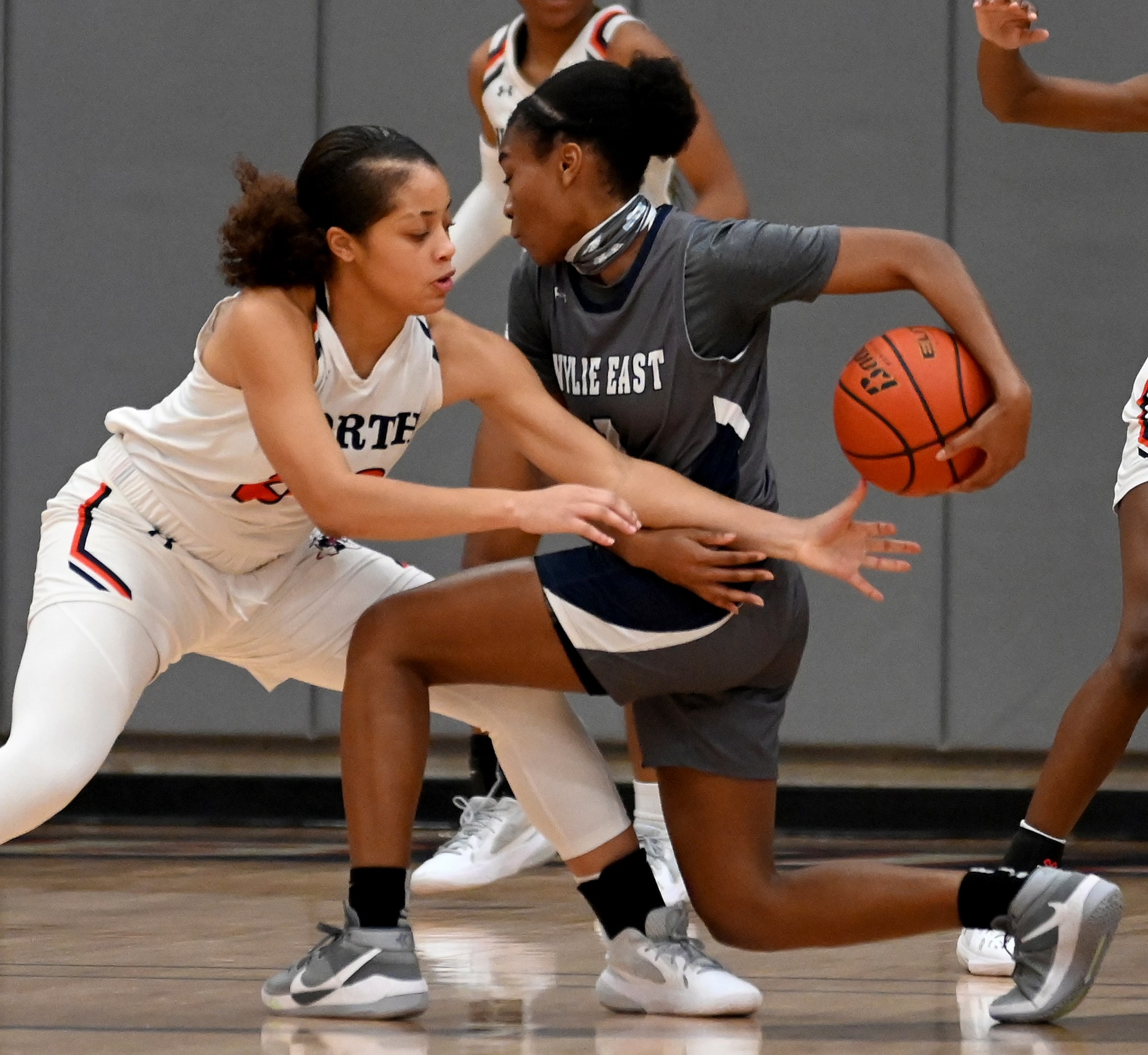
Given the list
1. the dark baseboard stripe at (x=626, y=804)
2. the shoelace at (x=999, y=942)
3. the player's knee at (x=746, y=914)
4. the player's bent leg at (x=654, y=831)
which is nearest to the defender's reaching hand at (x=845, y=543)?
the player's knee at (x=746, y=914)

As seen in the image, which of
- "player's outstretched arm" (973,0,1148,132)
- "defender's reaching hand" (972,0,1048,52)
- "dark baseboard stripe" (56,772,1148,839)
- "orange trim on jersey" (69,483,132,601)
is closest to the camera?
"orange trim on jersey" (69,483,132,601)

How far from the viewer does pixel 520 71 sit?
14.1 feet

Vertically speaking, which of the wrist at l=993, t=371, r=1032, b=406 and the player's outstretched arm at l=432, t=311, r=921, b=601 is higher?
the wrist at l=993, t=371, r=1032, b=406

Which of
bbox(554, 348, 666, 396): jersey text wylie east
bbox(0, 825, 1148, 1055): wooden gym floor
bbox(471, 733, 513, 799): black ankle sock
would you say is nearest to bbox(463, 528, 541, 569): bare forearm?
bbox(471, 733, 513, 799): black ankle sock

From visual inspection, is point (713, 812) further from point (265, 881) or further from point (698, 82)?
point (698, 82)

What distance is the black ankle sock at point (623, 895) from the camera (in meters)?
3.01

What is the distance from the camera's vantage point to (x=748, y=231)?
2945 mm

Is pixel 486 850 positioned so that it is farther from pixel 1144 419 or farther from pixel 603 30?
pixel 603 30

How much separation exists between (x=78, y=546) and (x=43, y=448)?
315 centimetres

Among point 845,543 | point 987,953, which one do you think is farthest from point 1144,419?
point 987,953

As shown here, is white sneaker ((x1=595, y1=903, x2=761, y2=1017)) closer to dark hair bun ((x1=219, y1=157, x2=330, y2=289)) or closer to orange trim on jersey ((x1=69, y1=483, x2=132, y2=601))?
orange trim on jersey ((x1=69, y1=483, x2=132, y2=601))

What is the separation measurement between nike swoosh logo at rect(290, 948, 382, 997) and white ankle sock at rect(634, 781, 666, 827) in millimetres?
1286

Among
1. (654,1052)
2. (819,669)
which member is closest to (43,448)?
(819,669)

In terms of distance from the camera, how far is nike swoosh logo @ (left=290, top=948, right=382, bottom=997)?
2.84 metres
